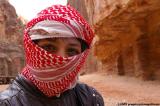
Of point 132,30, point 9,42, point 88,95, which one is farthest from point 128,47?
point 9,42

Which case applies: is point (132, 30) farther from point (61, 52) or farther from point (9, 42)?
point (9, 42)

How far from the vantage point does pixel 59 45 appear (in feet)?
6.11

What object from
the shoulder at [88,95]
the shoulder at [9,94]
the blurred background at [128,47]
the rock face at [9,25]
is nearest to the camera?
the shoulder at [9,94]

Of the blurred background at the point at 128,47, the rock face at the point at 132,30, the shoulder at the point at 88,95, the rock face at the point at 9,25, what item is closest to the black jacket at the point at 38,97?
the shoulder at the point at 88,95

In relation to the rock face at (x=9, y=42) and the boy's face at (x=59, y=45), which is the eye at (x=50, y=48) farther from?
the rock face at (x=9, y=42)

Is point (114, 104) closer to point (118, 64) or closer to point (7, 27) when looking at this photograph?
point (118, 64)

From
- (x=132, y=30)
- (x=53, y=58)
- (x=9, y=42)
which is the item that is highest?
(x=9, y=42)

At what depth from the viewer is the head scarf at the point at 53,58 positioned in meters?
1.82

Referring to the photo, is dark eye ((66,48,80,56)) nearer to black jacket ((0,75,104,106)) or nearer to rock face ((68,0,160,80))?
black jacket ((0,75,104,106))

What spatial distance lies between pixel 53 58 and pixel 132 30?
11.3 metres

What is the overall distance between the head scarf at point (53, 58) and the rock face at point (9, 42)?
3314 cm

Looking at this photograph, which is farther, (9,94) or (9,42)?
(9,42)

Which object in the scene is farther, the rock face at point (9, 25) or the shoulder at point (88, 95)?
the rock face at point (9, 25)

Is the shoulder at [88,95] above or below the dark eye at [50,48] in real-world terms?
below
